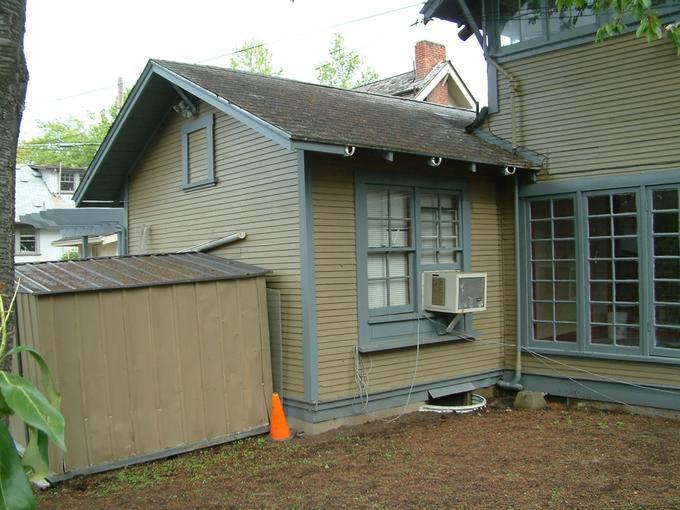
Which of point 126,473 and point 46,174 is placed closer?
point 126,473

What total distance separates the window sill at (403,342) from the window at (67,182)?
3536 cm

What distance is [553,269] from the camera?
29.6ft

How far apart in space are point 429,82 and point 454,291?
1454cm

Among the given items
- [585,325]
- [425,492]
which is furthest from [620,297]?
[425,492]

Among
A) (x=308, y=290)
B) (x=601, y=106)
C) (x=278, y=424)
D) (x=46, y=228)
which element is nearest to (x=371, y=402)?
(x=278, y=424)

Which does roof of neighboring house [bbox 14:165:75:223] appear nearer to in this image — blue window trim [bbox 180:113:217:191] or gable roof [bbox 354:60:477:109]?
gable roof [bbox 354:60:477:109]

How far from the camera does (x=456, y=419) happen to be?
26.6 feet

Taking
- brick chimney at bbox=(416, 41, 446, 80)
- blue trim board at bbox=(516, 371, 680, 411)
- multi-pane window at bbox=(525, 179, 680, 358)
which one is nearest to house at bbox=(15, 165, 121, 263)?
multi-pane window at bbox=(525, 179, 680, 358)

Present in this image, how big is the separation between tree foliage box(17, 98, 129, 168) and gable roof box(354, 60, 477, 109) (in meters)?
26.5

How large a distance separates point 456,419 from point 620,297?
262cm

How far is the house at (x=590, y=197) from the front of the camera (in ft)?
26.1

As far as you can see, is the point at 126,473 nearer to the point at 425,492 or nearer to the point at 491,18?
the point at 425,492

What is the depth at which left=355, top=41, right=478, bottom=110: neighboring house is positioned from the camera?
21.3m

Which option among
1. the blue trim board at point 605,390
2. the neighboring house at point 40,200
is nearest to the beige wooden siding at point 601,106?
the blue trim board at point 605,390
